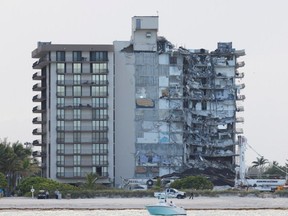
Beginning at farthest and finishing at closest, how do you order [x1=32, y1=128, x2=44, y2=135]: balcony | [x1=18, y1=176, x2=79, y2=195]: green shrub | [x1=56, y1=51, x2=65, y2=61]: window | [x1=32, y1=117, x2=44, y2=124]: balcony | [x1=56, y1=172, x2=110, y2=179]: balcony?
[x1=32, y1=117, x2=44, y2=124]: balcony → [x1=32, y1=128, x2=44, y2=135]: balcony → [x1=56, y1=51, x2=65, y2=61]: window → [x1=56, y1=172, x2=110, y2=179]: balcony → [x1=18, y1=176, x2=79, y2=195]: green shrub

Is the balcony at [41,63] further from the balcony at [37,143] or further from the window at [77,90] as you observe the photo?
the balcony at [37,143]

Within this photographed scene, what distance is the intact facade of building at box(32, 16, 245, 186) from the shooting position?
610ft

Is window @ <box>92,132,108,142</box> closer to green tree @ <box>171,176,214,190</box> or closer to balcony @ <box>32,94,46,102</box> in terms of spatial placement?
balcony @ <box>32,94,46,102</box>

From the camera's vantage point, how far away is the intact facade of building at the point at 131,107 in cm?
18588

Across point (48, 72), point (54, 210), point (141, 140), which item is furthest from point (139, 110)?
point (54, 210)

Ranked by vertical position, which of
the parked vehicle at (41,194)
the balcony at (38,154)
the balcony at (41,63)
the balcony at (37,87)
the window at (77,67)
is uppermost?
the balcony at (41,63)

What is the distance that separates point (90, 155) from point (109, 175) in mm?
5075

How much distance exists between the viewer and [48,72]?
18912cm

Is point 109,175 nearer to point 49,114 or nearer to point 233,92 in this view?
point 49,114

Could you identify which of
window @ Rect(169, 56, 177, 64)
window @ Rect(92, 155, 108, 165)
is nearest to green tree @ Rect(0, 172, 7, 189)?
window @ Rect(92, 155, 108, 165)

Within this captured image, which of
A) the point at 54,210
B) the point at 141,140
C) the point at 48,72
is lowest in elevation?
the point at 54,210

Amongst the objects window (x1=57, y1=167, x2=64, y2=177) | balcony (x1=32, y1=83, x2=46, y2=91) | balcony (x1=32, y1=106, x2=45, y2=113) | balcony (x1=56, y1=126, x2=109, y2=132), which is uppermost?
balcony (x1=32, y1=83, x2=46, y2=91)

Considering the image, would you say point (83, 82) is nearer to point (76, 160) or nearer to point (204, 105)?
point (76, 160)

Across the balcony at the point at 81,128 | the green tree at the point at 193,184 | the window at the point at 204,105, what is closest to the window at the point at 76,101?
the balcony at the point at 81,128
